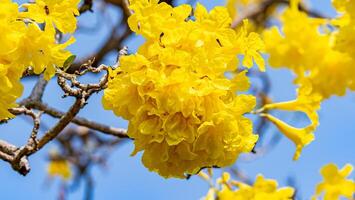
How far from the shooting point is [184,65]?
209 centimetres

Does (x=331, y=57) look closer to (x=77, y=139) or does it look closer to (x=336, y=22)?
(x=336, y=22)

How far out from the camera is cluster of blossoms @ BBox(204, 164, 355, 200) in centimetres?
241

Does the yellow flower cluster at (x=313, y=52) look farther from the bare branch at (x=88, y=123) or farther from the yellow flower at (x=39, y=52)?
the bare branch at (x=88, y=123)

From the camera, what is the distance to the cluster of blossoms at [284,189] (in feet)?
7.91

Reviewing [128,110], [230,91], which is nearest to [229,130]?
[230,91]

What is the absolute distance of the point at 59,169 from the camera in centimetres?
671

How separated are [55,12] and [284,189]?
3.44ft

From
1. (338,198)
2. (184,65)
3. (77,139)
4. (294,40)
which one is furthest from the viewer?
(77,139)

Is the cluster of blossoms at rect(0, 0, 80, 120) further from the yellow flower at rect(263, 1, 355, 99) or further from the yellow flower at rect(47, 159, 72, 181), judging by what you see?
the yellow flower at rect(47, 159, 72, 181)

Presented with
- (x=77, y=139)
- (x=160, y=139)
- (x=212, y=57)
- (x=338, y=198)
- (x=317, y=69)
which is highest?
(x=317, y=69)

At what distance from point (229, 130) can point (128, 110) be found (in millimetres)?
293

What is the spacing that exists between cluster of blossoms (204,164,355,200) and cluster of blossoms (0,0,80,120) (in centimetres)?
88

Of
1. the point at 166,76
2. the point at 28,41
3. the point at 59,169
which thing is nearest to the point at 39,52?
the point at 28,41

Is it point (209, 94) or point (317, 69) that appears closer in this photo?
point (317, 69)
